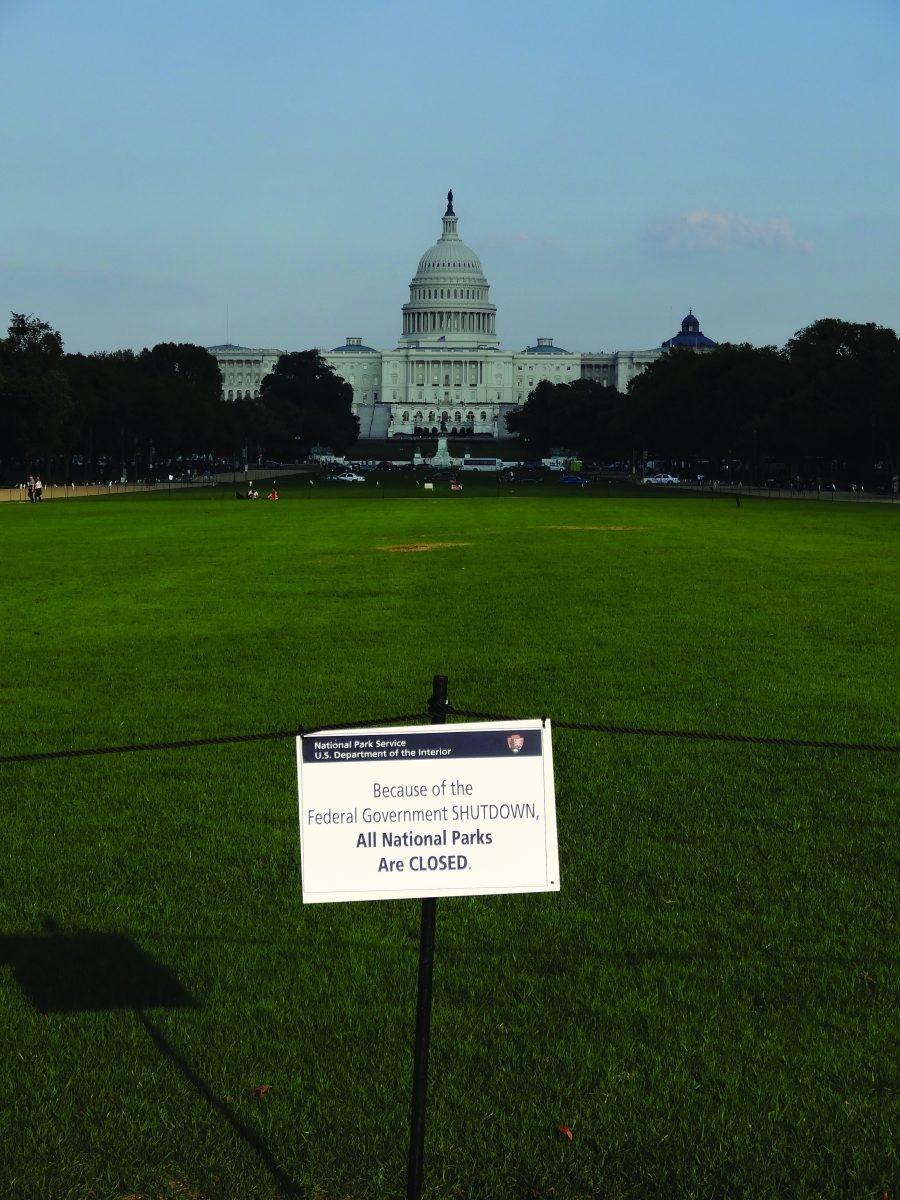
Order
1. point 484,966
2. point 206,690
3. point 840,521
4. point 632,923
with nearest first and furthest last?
point 484,966 → point 632,923 → point 206,690 → point 840,521

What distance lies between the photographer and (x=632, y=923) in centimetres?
948

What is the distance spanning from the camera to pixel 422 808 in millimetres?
5906

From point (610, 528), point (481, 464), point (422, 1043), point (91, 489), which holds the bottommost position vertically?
point (481, 464)

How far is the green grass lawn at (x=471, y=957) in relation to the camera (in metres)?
6.70

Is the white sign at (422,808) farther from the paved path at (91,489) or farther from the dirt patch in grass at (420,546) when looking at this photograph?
the paved path at (91,489)

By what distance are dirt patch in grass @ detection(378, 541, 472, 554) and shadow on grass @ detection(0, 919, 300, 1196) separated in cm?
3373

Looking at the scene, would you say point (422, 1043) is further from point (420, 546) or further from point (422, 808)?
point (420, 546)

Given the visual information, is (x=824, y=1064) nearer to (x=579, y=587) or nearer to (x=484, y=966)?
(x=484, y=966)

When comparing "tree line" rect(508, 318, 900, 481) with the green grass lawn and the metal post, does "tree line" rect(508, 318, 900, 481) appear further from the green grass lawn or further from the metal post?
the metal post

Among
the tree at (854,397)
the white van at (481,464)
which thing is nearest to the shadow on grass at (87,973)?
the tree at (854,397)

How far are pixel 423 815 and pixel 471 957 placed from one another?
3261 mm

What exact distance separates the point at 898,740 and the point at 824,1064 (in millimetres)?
7722

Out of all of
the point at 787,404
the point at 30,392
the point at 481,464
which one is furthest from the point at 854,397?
the point at 481,464

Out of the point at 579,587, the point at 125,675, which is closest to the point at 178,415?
the point at 579,587
